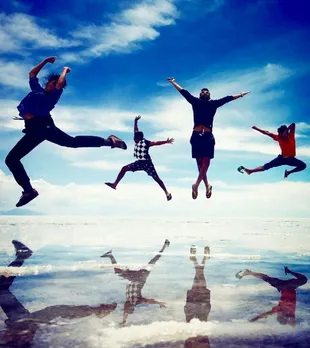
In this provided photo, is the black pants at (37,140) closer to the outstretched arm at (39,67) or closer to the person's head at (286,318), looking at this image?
the outstretched arm at (39,67)

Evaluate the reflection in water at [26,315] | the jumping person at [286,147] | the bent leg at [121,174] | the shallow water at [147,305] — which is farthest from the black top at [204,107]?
the reflection in water at [26,315]

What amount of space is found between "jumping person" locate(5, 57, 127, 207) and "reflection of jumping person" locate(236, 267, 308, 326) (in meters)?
3.86

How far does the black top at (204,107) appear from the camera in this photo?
818cm

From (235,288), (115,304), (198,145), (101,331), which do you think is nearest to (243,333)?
(101,331)

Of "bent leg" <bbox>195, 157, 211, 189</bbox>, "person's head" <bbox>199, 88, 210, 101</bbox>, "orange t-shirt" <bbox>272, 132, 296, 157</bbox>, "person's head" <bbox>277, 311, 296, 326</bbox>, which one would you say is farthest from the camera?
"orange t-shirt" <bbox>272, 132, 296, 157</bbox>

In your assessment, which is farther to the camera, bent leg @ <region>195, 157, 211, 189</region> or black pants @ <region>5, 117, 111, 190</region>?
bent leg @ <region>195, 157, 211, 189</region>

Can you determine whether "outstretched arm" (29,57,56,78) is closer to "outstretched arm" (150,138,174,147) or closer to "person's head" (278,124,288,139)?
"outstretched arm" (150,138,174,147)

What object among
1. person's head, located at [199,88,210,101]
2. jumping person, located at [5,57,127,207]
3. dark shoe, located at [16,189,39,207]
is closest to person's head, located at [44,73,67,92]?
jumping person, located at [5,57,127,207]

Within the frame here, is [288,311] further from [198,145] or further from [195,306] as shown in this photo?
[198,145]

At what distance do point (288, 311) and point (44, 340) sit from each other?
171 centimetres

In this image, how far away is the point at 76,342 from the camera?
1.94 m

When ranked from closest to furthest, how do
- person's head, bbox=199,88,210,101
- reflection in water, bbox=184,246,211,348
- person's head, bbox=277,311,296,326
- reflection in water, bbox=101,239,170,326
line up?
1. reflection in water, bbox=184,246,211,348
2. person's head, bbox=277,311,296,326
3. reflection in water, bbox=101,239,170,326
4. person's head, bbox=199,88,210,101

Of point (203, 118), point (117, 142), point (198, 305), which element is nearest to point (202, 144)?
point (203, 118)

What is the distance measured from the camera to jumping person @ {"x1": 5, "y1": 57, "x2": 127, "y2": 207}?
5973 mm
